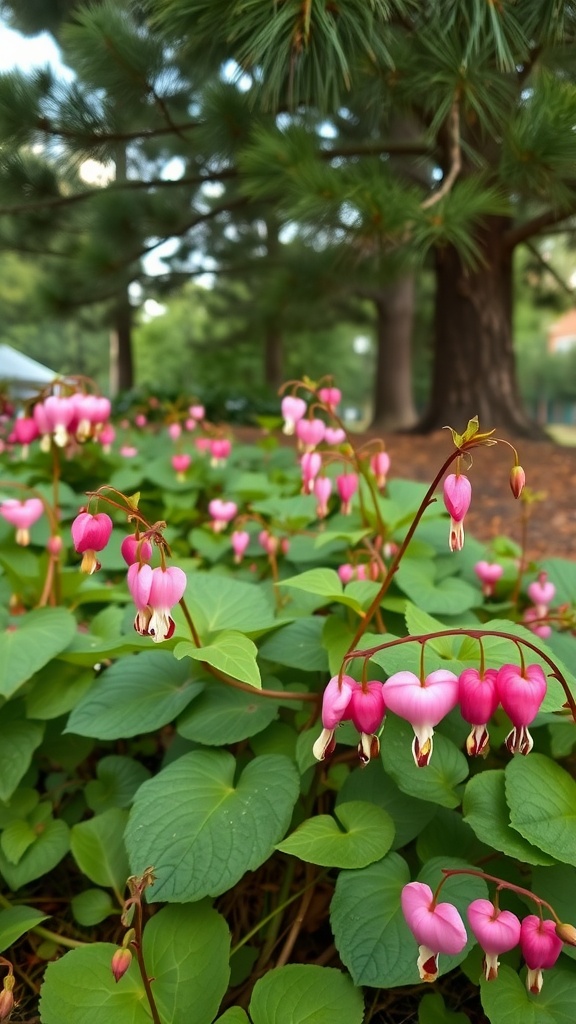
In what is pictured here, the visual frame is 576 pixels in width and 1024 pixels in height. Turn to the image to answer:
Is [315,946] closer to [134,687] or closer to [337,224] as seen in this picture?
[134,687]

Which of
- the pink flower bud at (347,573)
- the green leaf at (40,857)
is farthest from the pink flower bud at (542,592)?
the green leaf at (40,857)

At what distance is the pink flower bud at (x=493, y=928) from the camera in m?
0.74

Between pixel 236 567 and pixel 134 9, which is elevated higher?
pixel 134 9

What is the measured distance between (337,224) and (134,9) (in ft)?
4.43

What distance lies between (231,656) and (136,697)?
0.33 meters

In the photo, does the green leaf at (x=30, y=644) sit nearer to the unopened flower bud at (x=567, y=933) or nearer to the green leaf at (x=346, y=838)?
the green leaf at (x=346, y=838)

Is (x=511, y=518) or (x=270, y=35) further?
(x=511, y=518)

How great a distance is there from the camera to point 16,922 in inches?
40.3

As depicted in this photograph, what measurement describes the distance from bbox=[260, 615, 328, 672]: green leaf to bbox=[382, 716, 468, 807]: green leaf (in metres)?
0.21

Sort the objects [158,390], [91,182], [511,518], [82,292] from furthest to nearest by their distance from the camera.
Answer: [158,390], [82,292], [91,182], [511,518]

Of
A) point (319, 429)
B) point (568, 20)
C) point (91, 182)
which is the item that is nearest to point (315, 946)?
point (319, 429)

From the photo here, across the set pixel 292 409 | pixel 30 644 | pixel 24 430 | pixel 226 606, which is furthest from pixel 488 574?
pixel 24 430

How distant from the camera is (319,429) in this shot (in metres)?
1.69

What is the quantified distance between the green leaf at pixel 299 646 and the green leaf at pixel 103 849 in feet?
1.25
